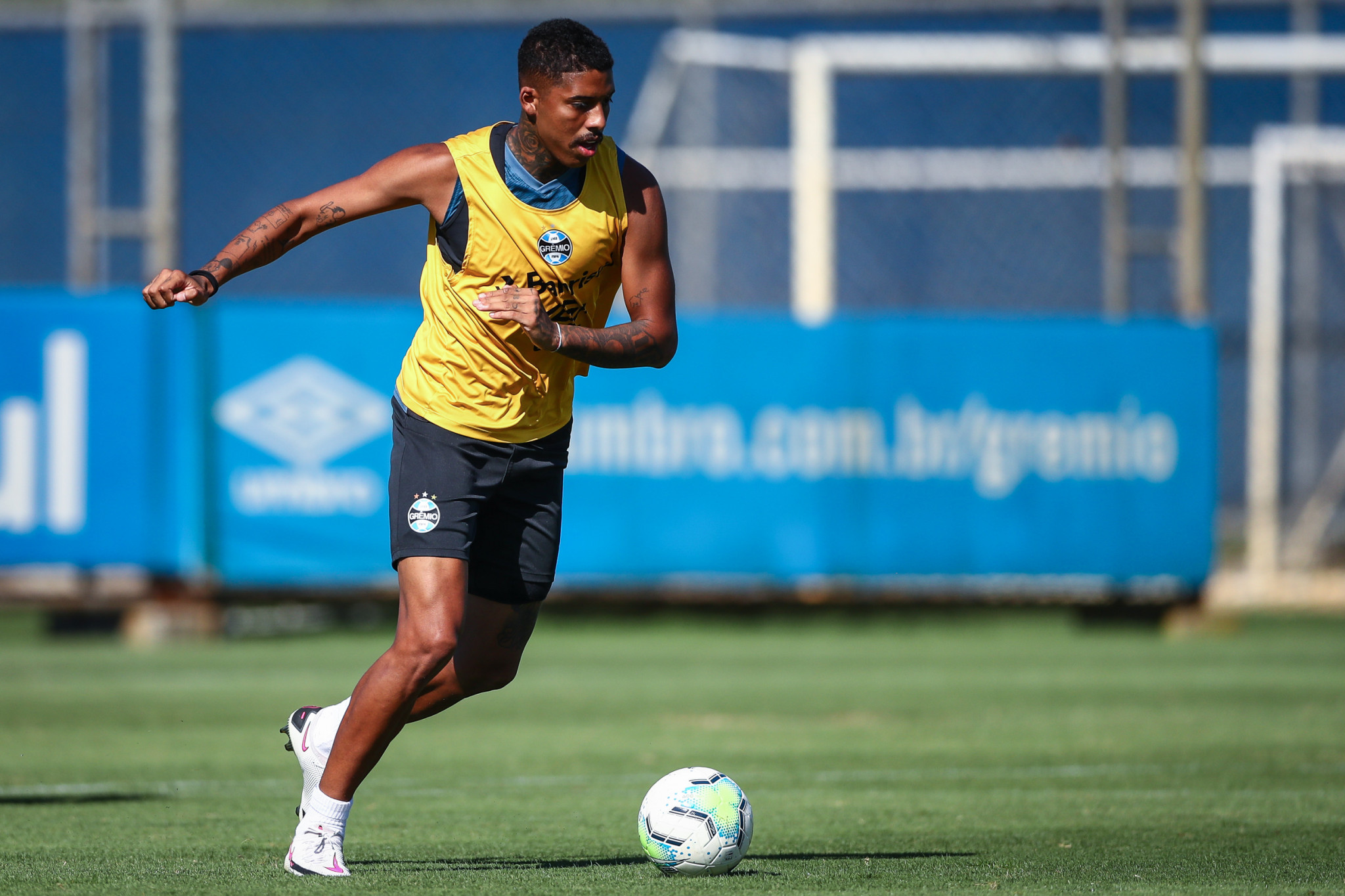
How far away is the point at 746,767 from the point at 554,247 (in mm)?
3224

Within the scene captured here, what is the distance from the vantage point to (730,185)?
1617 cm

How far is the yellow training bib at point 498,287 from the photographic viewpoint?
5.06 metres

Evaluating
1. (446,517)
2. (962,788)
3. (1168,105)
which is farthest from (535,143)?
(1168,105)

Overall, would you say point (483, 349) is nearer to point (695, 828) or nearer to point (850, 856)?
point (695, 828)

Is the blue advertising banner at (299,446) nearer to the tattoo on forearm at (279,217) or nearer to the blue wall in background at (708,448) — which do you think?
the blue wall in background at (708,448)

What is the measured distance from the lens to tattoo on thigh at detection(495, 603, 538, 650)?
5309mm

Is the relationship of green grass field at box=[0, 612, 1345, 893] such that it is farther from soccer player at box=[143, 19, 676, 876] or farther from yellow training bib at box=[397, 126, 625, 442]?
yellow training bib at box=[397, 126, 625, 442]

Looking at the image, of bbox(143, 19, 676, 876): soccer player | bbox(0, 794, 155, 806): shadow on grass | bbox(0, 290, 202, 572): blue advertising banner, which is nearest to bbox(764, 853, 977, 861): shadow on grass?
bbox(143, 19, 676, 876): soccer player

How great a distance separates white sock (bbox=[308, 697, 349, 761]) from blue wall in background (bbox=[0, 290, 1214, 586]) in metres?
7.23

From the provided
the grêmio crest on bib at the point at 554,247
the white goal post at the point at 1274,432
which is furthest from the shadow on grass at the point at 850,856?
the white goal post at the point at 1274,432

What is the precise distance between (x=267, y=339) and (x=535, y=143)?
26.1 ft

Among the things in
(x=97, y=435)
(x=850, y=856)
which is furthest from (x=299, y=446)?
(x=850, y=856)

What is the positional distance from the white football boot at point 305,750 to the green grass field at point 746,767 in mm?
257

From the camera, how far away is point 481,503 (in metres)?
5.10
